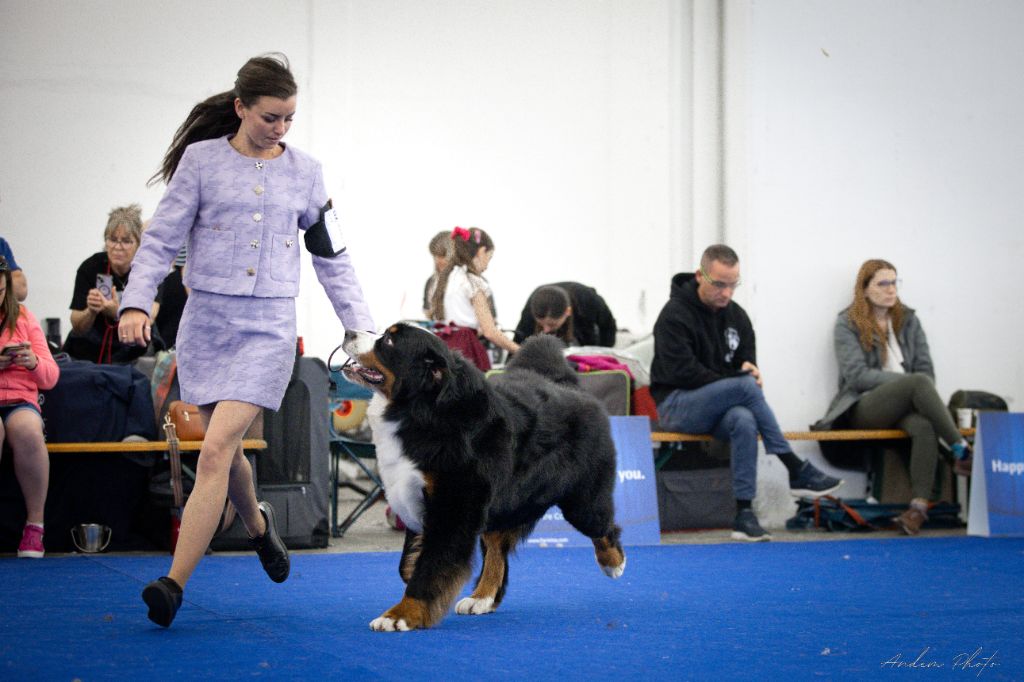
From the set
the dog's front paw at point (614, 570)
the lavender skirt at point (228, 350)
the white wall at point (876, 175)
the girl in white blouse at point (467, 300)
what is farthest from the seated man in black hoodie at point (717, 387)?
the lavender skirt at point (228, 350)

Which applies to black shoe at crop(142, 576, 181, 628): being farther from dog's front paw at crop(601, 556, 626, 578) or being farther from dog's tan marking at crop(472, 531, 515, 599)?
dog's front paw at crop(601, 556, 626, 578)

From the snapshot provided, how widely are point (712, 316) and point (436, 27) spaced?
331cm

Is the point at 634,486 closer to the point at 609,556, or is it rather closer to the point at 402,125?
the point at 609,556

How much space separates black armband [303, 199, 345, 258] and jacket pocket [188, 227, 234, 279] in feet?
0.90

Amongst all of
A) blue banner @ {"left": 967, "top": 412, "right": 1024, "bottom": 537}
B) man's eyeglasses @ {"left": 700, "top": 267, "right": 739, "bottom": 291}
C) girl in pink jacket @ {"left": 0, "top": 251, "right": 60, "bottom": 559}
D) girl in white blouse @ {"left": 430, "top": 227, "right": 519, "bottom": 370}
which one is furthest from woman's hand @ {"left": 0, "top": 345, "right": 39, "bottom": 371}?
blue banner @ {"left": 967, "top": 412, "right": 1024, "bottom": 537}

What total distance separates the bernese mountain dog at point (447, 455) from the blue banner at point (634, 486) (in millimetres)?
2561

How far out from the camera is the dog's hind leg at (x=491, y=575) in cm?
392

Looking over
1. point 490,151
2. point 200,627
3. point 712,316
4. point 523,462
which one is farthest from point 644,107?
point 200,627

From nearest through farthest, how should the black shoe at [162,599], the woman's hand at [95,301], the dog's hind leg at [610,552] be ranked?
the black shoe at [162,599], the dog's hind leg at [610,552], the woman's hand at [95,301]

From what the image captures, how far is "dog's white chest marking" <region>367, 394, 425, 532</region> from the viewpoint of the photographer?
3.51 m

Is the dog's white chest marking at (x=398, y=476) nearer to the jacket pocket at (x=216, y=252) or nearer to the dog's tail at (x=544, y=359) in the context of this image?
the jacket pocket at (x=216, y=252)

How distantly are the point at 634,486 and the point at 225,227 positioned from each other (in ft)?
11.6

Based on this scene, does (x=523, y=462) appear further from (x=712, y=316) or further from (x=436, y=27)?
(x=436, y=27)

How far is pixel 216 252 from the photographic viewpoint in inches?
139
